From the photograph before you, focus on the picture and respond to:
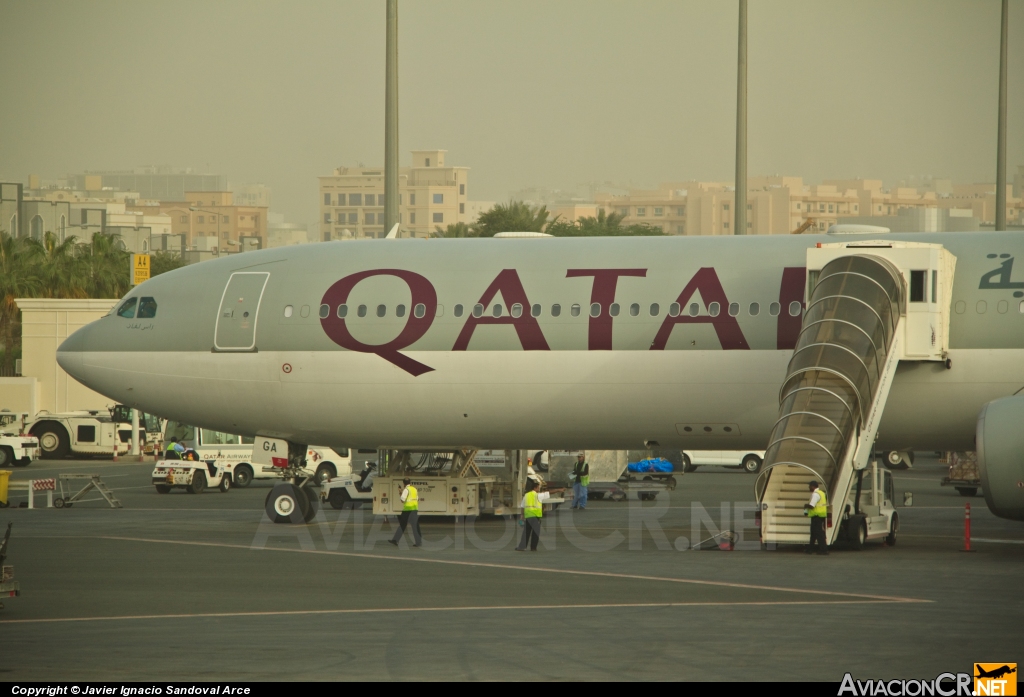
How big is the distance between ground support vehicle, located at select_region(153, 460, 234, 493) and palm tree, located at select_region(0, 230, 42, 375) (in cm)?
4757

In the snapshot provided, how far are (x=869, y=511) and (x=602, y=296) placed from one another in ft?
25.8

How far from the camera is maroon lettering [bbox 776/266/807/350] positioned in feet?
94.6

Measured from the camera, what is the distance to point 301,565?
25.9 m

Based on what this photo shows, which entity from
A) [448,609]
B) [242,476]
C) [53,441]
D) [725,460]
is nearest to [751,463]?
[725,460]

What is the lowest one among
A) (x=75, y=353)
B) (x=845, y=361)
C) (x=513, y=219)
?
(x=75, y=353)

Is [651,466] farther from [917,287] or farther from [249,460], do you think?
[917,287]

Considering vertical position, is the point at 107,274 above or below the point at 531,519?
above

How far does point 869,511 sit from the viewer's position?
2948 cm

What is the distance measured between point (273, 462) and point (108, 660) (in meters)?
17.5

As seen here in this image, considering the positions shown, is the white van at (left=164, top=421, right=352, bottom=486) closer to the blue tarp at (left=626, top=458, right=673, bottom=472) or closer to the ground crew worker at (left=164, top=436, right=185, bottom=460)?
the ground crew worker at (left=164, top=436, right=185, bottom=460)

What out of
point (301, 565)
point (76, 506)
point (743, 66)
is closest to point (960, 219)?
point (743, 66)

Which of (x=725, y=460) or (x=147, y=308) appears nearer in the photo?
(x=147, y=308)

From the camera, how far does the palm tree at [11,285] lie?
93.9 metres

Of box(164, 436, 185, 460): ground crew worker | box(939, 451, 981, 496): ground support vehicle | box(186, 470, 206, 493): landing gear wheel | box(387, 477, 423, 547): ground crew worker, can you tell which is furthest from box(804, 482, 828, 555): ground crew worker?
box(164, 436, 185, 460): ground crew worker
